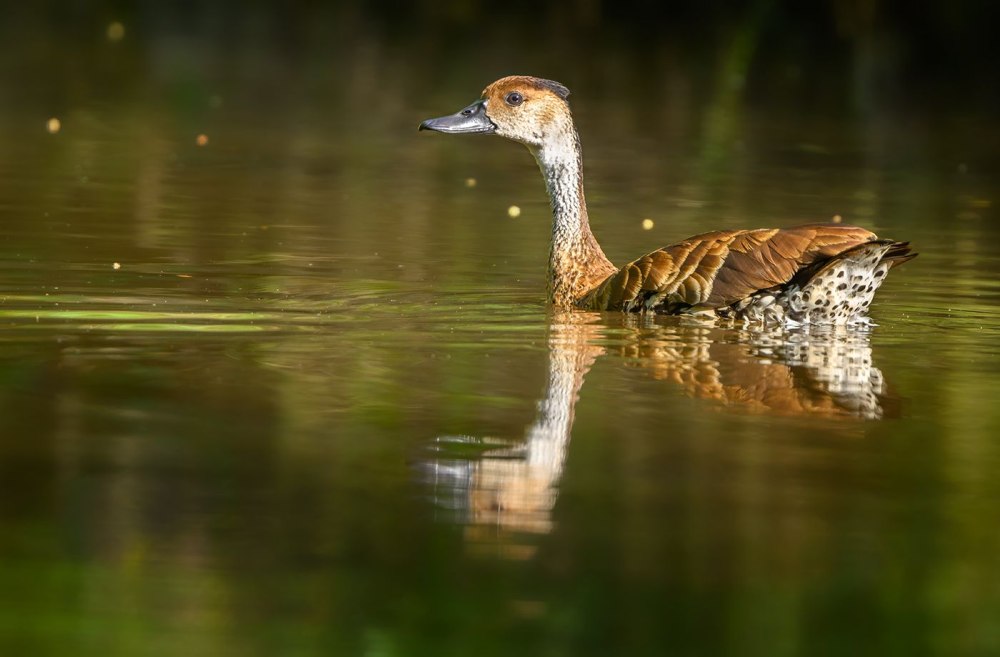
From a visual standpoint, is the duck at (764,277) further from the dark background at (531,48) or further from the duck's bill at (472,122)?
the dark background at (531,48)

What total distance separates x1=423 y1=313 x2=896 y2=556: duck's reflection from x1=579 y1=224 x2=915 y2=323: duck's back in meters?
0.16

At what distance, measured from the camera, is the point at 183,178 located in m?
17.5

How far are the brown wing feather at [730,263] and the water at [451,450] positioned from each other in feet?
0.67

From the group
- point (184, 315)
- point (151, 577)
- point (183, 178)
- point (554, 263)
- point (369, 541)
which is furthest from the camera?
point (183, 178)

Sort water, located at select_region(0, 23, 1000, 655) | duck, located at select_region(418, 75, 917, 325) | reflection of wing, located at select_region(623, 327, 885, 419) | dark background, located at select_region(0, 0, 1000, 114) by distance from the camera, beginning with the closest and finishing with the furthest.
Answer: water, located at select_region(0, 23, 1000, 655), reflection of wing, located at select_region(623, 327, 885, 419), duck, located at select_region(418, 75, 917, 325), dark background, located at select_region(0, 0, 1000, 114)

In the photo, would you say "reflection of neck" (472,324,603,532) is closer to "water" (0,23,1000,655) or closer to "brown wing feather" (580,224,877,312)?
"water" (0,23,1000,655)

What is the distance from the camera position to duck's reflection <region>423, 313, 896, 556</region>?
6.93 meters

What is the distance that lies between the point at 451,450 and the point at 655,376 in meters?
1.92

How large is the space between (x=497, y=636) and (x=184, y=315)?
548 centimetres

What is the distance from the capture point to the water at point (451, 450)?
575cm

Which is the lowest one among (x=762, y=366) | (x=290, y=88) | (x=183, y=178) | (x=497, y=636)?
(x=497, y=636)

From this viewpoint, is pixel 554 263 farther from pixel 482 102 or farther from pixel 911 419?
pixel 911 419

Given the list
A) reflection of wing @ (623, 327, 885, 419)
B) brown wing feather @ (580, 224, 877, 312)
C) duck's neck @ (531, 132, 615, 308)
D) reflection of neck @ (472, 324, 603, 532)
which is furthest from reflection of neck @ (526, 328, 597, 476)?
duck's neck @ (531, 132, 615, 308)

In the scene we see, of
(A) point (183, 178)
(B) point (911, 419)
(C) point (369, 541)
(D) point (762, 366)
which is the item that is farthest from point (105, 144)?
(C) point (369, 541)
